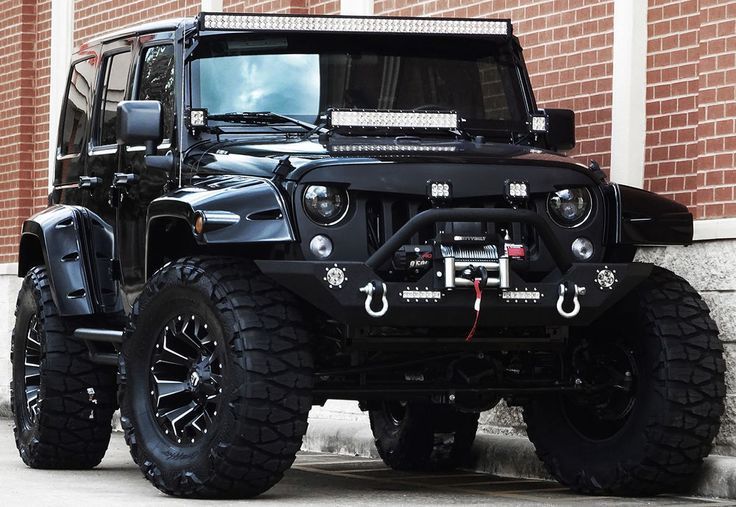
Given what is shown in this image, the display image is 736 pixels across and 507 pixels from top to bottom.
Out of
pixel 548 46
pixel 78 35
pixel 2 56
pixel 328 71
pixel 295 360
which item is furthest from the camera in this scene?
pixel 2 56

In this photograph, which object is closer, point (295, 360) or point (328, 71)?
point (295, 360)

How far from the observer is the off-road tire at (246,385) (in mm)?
7086

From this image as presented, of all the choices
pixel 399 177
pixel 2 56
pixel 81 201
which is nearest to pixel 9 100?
pixel 2 56

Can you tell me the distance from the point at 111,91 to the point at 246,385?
2.91 meters

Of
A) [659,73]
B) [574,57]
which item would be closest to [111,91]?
[574,57]

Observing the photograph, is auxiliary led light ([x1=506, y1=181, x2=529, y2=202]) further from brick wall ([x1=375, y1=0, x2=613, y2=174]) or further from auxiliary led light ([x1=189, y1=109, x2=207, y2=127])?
brick wall ([x1=375, y1=0, x2=613, y2=174])

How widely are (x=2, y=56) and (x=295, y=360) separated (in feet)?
37.7

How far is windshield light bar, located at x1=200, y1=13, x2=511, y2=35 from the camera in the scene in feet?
27.8

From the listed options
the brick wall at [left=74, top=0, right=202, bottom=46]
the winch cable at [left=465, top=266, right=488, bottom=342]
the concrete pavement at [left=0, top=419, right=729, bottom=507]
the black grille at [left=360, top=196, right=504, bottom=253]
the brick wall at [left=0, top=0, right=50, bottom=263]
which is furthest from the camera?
the brick wall at [left=0, top=0, right=50, bottom=263]

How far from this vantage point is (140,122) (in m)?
8.07

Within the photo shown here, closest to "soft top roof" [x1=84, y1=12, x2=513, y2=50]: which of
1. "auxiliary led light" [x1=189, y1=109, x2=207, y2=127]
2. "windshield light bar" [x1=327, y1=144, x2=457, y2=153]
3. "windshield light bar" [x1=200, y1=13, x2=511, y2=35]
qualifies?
"windshield light bar" [x1=200, y1=13, x2=511, y2=35]

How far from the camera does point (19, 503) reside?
746 centimetres

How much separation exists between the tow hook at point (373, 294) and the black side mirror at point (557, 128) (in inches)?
82.6

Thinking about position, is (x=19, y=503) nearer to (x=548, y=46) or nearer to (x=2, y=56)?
(x=548, y=46)
